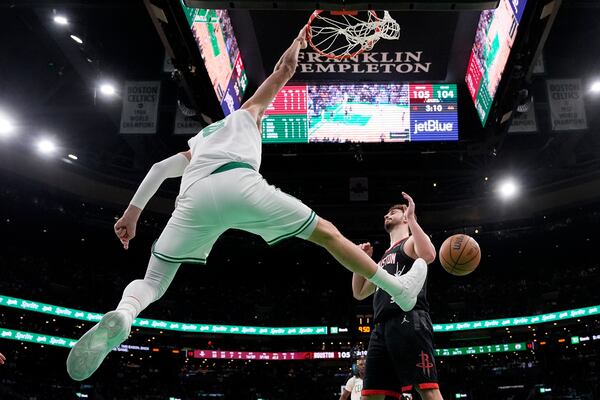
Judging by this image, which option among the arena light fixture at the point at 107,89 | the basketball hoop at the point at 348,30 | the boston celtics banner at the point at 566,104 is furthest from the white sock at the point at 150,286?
the arena light fixture at the point at 107,89

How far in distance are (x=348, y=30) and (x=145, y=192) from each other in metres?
5.53

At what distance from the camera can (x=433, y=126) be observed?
9992 millimetres

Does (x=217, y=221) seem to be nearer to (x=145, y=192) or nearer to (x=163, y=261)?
(x=163, y=261)

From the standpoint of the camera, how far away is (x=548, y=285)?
2597cm

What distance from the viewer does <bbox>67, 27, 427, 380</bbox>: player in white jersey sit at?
296cm

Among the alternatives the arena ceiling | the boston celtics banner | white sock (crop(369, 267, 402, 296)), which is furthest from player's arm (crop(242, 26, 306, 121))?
the boston celtics banner

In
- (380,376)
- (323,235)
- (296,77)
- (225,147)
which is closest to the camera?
(323,235)

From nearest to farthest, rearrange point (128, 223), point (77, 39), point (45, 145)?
Answer: 1. point (128, 223)
2. point (77, 39)
3. point (45, 145)

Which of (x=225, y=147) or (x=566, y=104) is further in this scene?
(x=566, y=104)

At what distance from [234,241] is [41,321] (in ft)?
26.9

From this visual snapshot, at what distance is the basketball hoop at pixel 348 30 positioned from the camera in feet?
27.0

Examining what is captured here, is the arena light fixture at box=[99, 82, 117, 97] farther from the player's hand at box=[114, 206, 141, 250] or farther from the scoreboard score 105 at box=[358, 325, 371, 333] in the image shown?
the scoreboard score 105 at box=[358, 325, 371, 333]

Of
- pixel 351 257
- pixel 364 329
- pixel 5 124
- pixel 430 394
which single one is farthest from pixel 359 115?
pixel 364 329

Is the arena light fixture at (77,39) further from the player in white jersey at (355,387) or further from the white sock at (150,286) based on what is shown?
the white sock at (150,286)
